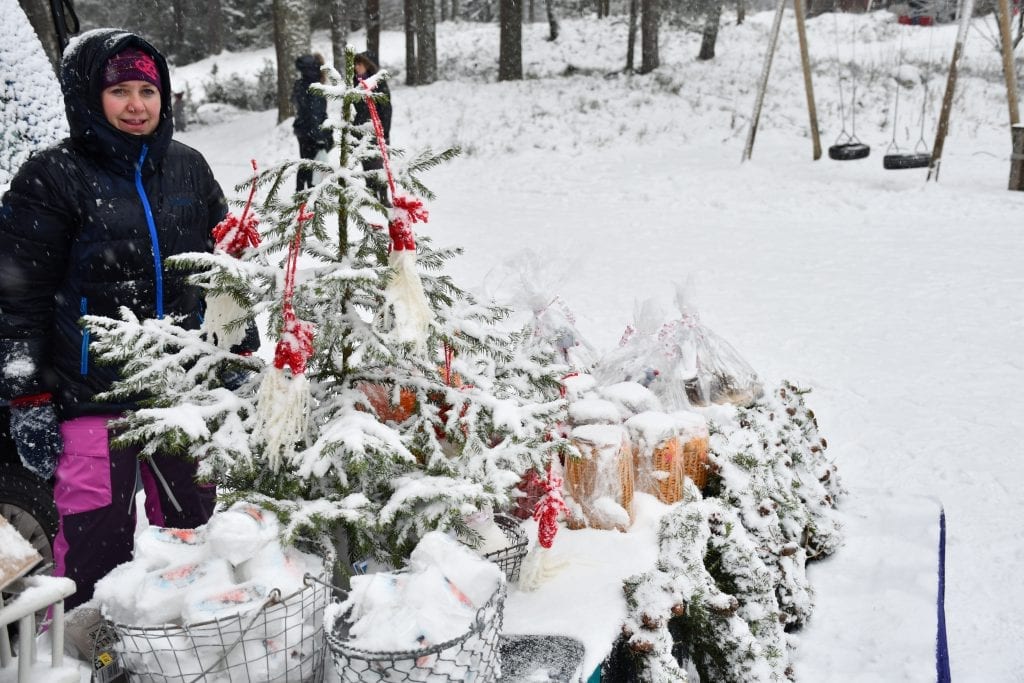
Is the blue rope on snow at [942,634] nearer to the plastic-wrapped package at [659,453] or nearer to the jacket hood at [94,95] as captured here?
the plastic-wrapped package at [659,453]

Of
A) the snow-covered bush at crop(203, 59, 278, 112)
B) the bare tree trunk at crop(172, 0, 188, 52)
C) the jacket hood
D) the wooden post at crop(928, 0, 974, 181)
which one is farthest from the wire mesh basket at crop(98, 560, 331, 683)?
the bare tree trunk at crop(172, 0, 188, 52)

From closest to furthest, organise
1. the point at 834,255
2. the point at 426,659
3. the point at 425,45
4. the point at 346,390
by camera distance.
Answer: the point at 426,659, the point at 346,390, the point at 834,255, the point at 425,45

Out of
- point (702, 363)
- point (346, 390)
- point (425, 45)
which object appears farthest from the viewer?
point (425, 45)

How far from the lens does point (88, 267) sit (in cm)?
246

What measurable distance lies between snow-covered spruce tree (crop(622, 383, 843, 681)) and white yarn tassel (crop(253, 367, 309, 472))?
45.0 inches

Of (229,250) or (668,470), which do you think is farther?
(668,470)

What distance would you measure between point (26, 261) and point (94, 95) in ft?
1.72

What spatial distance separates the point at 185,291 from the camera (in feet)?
8.84

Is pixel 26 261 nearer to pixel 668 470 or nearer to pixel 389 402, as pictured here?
pixel 389 402

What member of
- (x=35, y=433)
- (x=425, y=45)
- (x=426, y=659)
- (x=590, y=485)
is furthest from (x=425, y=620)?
(x=425, y=45)

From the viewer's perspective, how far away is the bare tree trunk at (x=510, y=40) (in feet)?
63.0

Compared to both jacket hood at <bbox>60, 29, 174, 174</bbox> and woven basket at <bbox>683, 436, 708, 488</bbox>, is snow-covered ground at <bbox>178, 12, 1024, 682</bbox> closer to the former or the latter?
woven basket at <bbox>683, 436, 708, 488</bbox>

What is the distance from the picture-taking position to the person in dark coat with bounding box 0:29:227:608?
93.8 inches

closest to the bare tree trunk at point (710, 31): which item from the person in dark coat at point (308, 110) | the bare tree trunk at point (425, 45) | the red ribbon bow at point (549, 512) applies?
the bare tree trunk at point (425, 45)
